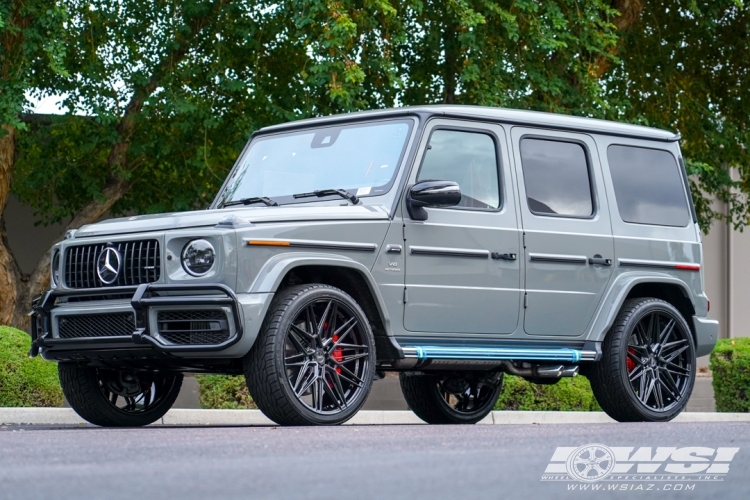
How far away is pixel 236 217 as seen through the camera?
763 cm

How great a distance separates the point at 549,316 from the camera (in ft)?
30.3

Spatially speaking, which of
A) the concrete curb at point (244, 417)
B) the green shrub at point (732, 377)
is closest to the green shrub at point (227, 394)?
the concrete curb at point (244, 417)

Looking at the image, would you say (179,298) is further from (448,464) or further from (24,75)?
(24,75)

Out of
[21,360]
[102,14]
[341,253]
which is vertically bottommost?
[21,360]

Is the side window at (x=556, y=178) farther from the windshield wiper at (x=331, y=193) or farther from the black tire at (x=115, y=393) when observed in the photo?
the black tire at (x=115, y=393)

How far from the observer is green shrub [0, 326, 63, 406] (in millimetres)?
12172

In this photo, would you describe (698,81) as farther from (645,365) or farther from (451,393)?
(645,365)

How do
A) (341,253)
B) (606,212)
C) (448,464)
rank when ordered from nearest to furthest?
→ (448,464)
(341,253)
(606,212)

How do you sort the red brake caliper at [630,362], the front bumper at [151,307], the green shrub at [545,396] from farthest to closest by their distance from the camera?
the green shrub at [545,396]
the red brake caliper at [630,362]
the front bumper at [151,307]

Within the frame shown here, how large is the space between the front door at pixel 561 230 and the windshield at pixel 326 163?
3.56ft

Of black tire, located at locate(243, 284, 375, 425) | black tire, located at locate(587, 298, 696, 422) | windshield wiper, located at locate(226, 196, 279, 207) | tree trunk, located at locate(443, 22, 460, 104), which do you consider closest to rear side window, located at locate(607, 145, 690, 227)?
black tire, located at locate(587, 298, 696, 422)

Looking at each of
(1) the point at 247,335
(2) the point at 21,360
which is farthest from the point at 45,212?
(1) the point at 247,335

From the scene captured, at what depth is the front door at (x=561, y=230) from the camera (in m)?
9.19

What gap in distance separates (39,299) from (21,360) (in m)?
4.18
